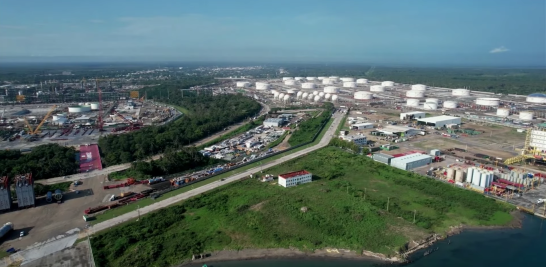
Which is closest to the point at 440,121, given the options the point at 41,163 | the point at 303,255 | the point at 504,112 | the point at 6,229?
the point at 504,112

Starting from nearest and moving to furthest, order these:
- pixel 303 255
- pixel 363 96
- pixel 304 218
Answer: pixel 303 255 < pixel 304 218 < pixel 363 96

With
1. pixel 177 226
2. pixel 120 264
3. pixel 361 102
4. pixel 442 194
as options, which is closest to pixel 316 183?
pixel 442 194

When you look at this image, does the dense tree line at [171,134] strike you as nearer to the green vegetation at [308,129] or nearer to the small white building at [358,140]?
the green vegetation at [308,129]

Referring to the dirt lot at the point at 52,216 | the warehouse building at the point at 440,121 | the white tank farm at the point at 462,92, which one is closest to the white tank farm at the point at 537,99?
the white tank farm at the point at 462,92

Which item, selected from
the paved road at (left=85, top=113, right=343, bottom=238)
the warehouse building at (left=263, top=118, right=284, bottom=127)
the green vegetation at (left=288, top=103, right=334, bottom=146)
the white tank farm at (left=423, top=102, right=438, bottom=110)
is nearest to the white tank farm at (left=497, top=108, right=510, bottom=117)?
the white tank farm at (left=423, top=102, right=438, bottom=110)

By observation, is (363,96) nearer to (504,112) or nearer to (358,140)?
(504,112)
